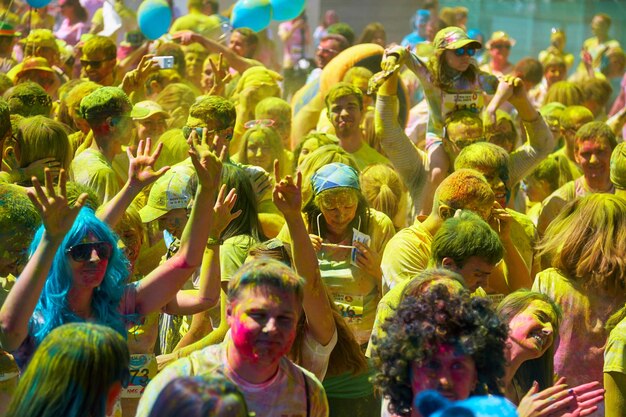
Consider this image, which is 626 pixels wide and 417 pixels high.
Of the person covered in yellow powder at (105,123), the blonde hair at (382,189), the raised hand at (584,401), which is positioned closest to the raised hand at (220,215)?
the raised hand at (584,401)

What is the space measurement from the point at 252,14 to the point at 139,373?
7685 mm

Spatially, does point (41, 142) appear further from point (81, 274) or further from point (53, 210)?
point (53, 210)

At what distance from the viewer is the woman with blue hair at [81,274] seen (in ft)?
14.3

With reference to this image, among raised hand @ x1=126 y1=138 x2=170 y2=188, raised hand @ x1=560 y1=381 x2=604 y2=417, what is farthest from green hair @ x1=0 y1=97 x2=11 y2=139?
raised hand @ x1=560 y1=381 x2=604 y2=417

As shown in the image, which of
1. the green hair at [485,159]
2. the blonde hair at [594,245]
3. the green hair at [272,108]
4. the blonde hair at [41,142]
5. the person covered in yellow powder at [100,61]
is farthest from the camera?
the person covered in yellow powder at [100,61]

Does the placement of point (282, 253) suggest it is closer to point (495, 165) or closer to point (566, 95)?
point (495, 165)

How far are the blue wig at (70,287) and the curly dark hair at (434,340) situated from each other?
1.06 meters

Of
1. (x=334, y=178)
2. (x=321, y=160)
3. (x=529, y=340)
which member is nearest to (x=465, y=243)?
(x=529, y=340)

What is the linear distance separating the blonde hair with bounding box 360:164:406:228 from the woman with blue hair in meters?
2.87

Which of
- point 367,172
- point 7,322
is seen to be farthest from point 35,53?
point 7,322

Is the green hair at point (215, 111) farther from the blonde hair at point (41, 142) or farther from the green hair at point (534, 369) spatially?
the green hair at point (534, 369)

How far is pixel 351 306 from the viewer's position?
21.3 ft

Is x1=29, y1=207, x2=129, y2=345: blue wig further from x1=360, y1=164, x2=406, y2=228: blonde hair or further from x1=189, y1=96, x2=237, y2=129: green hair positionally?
x1=360, y1=164, x2=406, y2=228: blonde hair

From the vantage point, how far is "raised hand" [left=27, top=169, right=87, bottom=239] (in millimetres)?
4367
